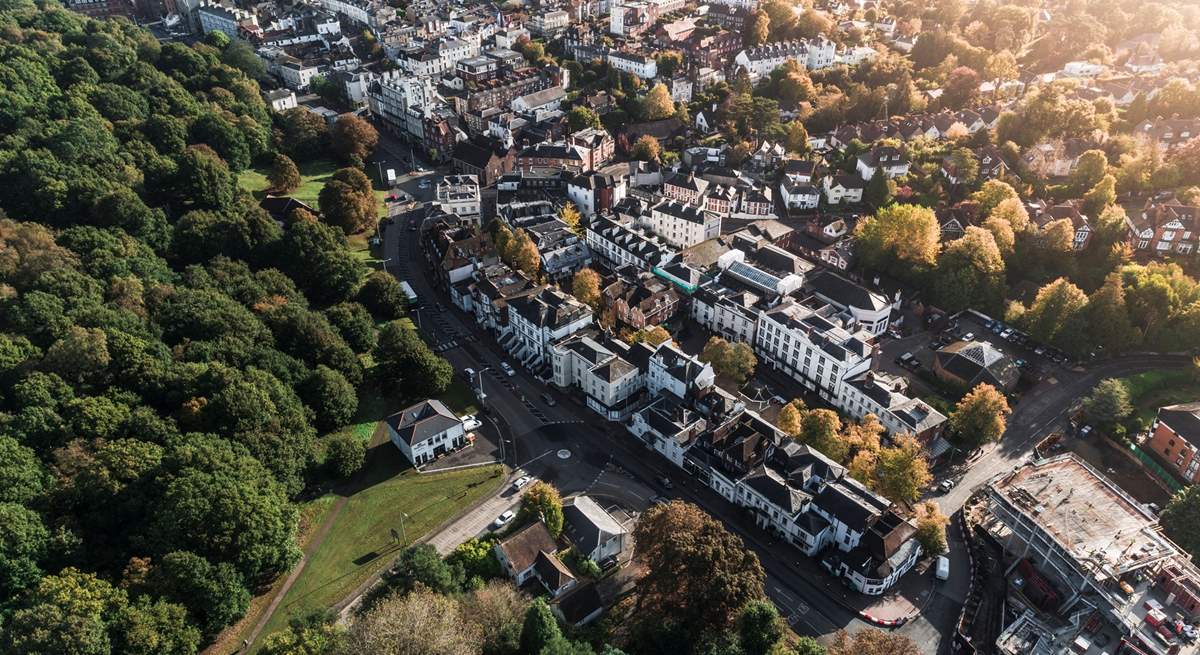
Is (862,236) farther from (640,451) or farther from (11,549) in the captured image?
(11,549)

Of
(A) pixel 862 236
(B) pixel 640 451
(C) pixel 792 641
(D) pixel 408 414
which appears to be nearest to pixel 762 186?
(A) pixel 862 236

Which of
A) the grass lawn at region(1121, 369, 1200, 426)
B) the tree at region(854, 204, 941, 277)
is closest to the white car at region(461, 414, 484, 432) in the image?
the tree at region(854, 204, 941, 277)

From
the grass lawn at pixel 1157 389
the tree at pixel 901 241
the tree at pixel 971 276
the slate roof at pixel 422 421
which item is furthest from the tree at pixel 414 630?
the grass lawn at pixel 1157 389

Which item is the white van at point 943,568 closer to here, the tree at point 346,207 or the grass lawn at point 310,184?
the grass lawn at point 310,184

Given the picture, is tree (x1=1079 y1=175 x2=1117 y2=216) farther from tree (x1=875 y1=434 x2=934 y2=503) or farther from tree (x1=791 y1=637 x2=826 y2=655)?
tree (x1=791 y1=637 x2=826 y2=655)

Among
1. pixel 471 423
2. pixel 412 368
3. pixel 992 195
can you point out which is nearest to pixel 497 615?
pixel 471 423
